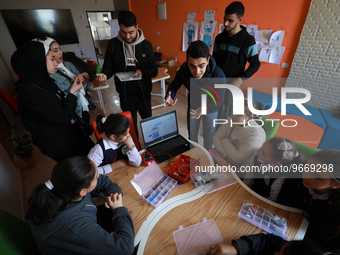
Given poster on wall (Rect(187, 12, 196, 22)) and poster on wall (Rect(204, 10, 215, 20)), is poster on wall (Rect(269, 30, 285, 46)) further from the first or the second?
poster on wall (Rect(187, 12, 196, 22))

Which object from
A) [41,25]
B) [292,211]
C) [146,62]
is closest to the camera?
[292,211]

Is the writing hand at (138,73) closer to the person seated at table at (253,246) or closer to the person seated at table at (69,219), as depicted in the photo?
the person seated at table at (69,219)

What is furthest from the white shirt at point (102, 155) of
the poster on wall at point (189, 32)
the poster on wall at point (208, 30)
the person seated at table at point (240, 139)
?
the poster on wall at point (189, 32)

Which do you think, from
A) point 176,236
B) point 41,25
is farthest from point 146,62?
point 41,25

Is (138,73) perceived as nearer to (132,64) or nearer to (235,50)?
(132,64)

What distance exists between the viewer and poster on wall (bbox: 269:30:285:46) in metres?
2.89

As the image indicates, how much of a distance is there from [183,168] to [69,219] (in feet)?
2.65

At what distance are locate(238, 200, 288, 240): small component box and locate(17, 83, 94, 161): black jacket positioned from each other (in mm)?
1471

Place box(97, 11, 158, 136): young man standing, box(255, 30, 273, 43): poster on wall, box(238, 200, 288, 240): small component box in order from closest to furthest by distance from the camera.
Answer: box(238, 200, 288, 240): small component box < box(97, 11, 158, 136): young man standing < box(255, 30, 273, 43): poster on wall

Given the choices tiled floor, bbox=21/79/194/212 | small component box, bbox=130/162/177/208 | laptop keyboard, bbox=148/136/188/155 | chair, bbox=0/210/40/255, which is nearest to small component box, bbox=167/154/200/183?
small component box, bbox=130/162/177/208

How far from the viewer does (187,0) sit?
13.3 ft

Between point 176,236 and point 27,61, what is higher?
point 27,61

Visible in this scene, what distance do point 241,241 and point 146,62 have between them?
198 centimetres

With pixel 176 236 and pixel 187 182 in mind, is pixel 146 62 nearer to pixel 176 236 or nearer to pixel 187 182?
pixel 187 182
